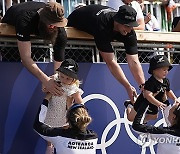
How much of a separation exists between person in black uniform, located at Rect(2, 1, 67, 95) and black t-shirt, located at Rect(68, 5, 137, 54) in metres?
0.47

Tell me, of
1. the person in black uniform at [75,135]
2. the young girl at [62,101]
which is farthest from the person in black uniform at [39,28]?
the person in black uniform at [75,135]

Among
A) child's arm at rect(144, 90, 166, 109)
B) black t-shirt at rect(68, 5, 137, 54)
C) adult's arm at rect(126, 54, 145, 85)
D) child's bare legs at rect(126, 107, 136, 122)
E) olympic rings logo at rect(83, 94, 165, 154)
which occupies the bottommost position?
olympic rings logo at rect(83, 94, 165, 154)

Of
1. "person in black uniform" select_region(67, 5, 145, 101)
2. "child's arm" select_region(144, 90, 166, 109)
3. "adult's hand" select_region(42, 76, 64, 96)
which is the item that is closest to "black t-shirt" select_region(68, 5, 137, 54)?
"person in black uniform" select_region(67, 5, 145, 101)

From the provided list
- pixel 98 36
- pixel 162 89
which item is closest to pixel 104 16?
pixel 98 36

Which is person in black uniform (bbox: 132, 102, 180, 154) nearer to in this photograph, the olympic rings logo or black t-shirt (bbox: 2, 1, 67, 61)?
the olympic rings logo

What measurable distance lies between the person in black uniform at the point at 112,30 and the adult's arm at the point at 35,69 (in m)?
0.96

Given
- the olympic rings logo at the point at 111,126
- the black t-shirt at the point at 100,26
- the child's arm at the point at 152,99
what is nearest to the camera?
the child's arm at the point at 152,99

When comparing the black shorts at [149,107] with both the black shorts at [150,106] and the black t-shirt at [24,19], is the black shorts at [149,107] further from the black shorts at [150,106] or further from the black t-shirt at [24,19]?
the black t-shirt at [24,19]

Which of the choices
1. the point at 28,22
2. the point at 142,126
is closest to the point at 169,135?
the point at 142,126

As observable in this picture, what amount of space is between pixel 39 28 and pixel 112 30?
98 centimetres

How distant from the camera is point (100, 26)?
19.0 feet

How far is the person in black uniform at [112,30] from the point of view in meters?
5.64

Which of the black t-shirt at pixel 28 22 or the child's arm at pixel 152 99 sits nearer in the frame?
the black t-shirt at pixel 28 22

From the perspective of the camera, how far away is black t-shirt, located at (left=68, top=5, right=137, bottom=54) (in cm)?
580
